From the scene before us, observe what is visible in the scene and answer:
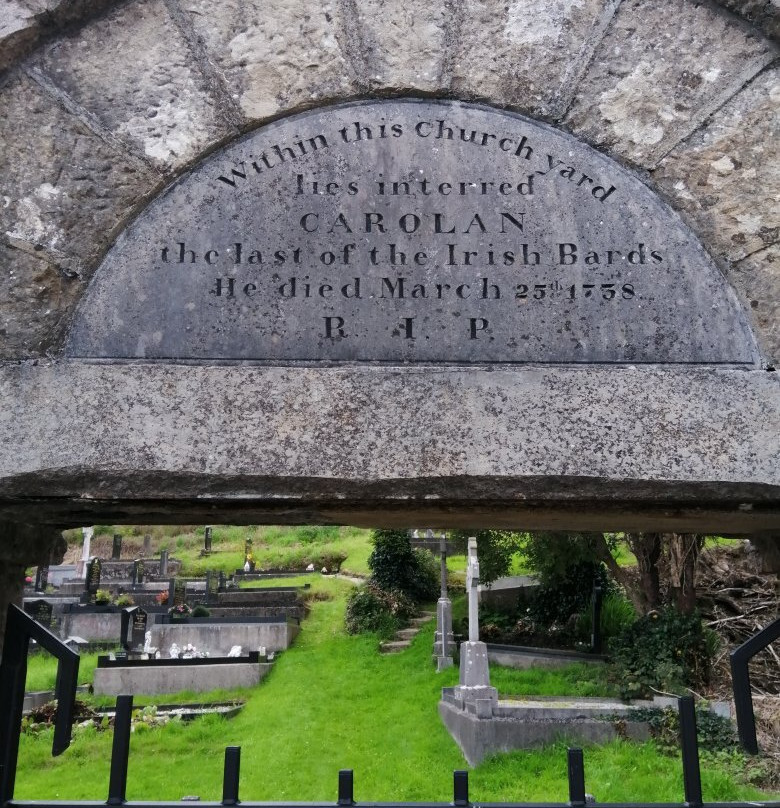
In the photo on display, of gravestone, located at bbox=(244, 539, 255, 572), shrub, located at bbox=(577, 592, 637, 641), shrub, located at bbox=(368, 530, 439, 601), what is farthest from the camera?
gravestone, located at bbox=(244, 539, 255, 572)

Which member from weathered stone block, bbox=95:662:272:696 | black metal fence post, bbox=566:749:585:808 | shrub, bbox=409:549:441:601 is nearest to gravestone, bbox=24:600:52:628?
black metal fence post, bbox=566:749:585:808

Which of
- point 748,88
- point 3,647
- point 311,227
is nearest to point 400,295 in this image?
point 311,227

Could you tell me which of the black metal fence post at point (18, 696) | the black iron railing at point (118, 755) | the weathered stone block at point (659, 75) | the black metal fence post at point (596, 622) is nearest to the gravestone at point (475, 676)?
the black metal fence post at point (596, 622)

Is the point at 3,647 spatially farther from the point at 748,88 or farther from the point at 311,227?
the point at 748,88

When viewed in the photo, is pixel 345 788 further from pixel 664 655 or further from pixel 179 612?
pixel 179 612

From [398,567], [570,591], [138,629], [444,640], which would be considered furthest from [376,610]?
[138,629]

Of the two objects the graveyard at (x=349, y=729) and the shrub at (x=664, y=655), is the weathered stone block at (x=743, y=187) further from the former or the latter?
the shrub at (x=664, y=655)

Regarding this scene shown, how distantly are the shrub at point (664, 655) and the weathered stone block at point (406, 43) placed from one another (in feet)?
36.4

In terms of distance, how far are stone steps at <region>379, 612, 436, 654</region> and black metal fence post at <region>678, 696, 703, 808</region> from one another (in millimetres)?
16165

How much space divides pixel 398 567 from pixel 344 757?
12.6 m

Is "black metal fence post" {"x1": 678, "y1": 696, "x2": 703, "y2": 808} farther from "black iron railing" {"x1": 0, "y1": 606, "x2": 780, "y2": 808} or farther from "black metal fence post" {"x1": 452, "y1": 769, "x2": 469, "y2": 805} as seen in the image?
"black metal fence post" {"x1": 452, "y1": 769, "x2": 469, "y2": 805}

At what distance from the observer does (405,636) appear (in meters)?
19.3

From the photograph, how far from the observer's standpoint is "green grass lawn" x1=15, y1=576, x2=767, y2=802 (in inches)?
328

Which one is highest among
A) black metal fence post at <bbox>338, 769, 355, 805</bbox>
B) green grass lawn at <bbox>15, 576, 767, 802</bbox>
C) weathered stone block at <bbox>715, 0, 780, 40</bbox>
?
weathered stone block at <bbox>715, 0, 780, 40</bbox>
